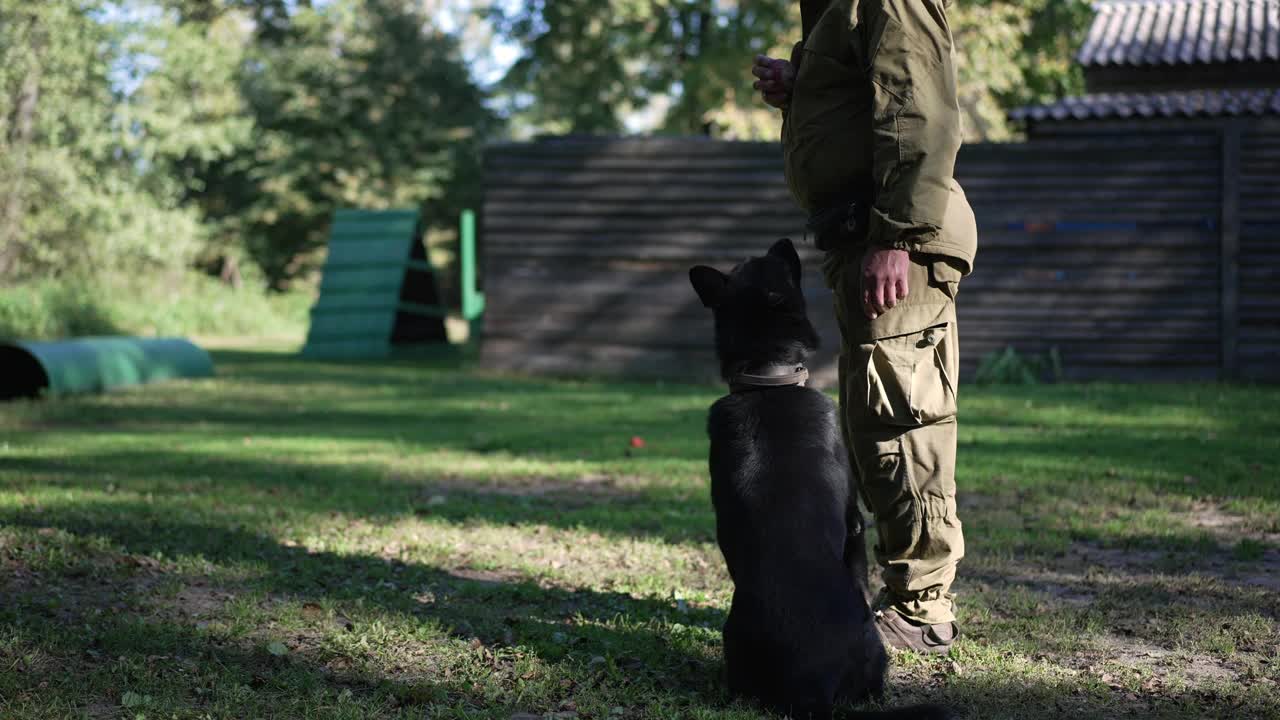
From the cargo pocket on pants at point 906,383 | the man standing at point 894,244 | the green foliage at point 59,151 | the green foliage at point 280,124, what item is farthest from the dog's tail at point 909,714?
the green foliage at point 280,124

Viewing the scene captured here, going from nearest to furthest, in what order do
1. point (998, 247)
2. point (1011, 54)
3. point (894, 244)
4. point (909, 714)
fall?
point (909, 714)
point (894, 244)
point (998, 247)
point (1011, 54)

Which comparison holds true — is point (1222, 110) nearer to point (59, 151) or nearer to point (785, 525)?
Answer: point (785, 525)

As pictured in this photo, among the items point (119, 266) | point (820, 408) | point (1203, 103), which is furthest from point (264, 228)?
point (820, 408)

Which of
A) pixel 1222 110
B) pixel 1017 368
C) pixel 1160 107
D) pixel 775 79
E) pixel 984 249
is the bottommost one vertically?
pixel 1017 368

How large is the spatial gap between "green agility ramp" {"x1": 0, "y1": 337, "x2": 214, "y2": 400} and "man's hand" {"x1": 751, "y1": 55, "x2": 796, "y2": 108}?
9.26m

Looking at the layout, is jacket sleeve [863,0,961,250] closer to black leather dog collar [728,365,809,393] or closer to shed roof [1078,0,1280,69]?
black leather dog collar [728,365,809,393]

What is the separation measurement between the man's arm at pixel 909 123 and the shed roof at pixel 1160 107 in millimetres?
13033

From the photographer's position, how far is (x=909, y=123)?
3154 mm

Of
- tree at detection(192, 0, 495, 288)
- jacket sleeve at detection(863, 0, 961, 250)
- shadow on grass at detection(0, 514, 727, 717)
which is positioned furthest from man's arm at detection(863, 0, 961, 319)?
tree at detection(192, 0, 495, 288)

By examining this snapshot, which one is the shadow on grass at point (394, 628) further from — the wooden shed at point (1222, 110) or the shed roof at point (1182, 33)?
the shed roof at point (1182, 33)

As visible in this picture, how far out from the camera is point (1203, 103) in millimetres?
15242

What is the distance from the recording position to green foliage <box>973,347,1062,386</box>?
11914 mm

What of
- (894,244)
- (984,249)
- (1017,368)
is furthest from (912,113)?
(984,249)

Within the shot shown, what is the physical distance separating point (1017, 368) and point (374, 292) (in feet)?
31.7
